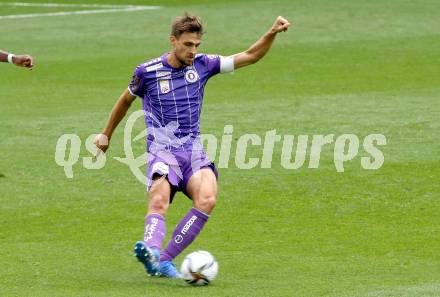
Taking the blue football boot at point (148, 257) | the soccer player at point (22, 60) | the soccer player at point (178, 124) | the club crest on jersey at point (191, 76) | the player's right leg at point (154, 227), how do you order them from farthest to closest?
the soccer player at point (22, 60)
the club crest on jersey at point (191, 76)
the soccer player at point (178, 124)
the player's right leg at point (154, 227)
the blue football boot at point (148, 257)

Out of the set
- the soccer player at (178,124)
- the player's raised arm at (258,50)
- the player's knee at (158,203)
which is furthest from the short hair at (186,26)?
the player's knee at (158,203)

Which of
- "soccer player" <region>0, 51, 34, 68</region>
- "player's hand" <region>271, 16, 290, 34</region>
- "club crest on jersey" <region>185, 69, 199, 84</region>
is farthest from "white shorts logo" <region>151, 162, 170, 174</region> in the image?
"soccer player" <region>0, 51, 34, 68</region>

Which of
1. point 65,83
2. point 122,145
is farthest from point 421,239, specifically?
point 65,83

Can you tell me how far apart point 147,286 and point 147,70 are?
1.71m

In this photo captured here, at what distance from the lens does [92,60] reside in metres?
22.3

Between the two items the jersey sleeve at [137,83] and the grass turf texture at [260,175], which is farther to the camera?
the jersey sleeve at [137,83]

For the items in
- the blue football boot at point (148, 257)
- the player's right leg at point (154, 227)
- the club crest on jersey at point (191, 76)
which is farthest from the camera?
the club crest on jersey at point (191, 76)

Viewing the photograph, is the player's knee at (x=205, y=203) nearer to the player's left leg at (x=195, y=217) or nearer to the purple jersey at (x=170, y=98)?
the player's left leg at (x=195, y=217)

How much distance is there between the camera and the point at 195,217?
934 centimetres

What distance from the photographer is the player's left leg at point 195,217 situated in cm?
933

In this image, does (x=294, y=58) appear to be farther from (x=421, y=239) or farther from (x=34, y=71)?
(x=421, y=239)

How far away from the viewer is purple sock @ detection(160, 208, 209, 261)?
932cm

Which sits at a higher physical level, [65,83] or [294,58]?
[294,58]

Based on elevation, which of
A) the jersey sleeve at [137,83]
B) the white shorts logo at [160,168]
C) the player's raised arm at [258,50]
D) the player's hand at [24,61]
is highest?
the player's hand at [24,61]
